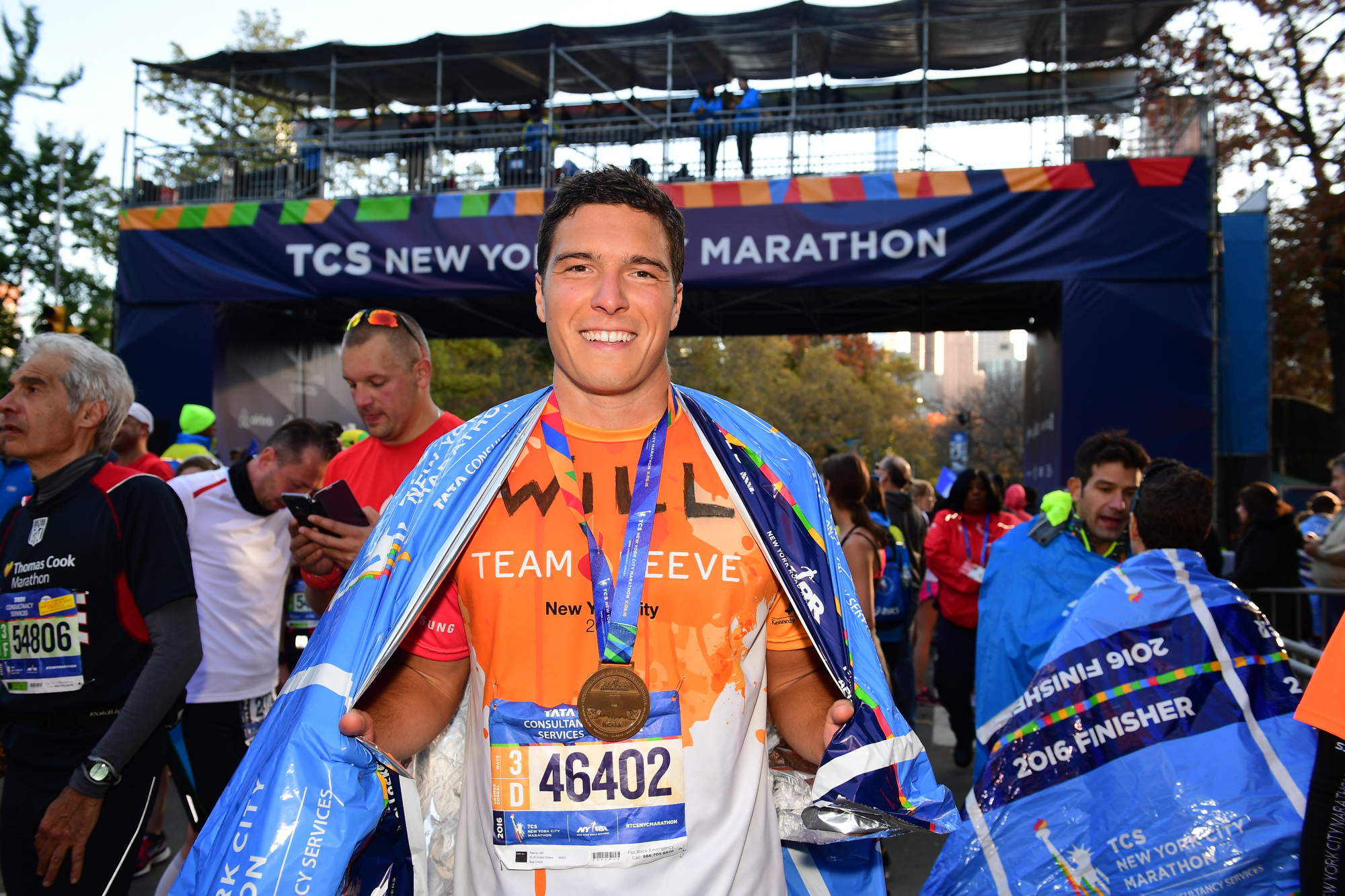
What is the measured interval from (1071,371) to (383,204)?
31.9 feet

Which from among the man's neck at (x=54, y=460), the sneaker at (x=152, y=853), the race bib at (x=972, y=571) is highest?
the man's neck at (x=54, y=460)

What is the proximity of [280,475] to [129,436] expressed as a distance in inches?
75.0

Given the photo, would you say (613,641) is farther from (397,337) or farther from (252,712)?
(252,712)

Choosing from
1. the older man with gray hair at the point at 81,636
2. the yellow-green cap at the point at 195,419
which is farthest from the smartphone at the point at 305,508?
the yellow-green cap at the point at 195,419

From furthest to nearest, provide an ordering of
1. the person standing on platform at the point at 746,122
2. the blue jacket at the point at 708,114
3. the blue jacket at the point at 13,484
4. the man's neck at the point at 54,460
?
the blue jacket at the point at 708,114
the person standing on platform at the point at 746,122
the blue jacket at the point at 13,484
the man's neck at the point at 54,460

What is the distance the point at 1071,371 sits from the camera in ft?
36.2

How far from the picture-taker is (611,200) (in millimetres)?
1869

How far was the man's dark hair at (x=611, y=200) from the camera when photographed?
1.88 metres

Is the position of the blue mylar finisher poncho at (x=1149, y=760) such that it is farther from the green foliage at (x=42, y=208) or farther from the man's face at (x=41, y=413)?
Result: the green foliage at (x=42, y=208)

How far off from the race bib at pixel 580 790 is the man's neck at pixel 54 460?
1925 mm

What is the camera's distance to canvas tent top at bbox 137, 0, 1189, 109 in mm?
13578

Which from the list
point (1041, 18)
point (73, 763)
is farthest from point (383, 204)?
point (73, 763)

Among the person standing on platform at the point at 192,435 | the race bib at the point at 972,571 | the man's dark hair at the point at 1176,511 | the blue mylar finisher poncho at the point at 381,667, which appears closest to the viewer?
the blue mylar finisher poncho at the point at 381,667

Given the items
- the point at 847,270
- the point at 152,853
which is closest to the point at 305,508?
the point at 152,853
